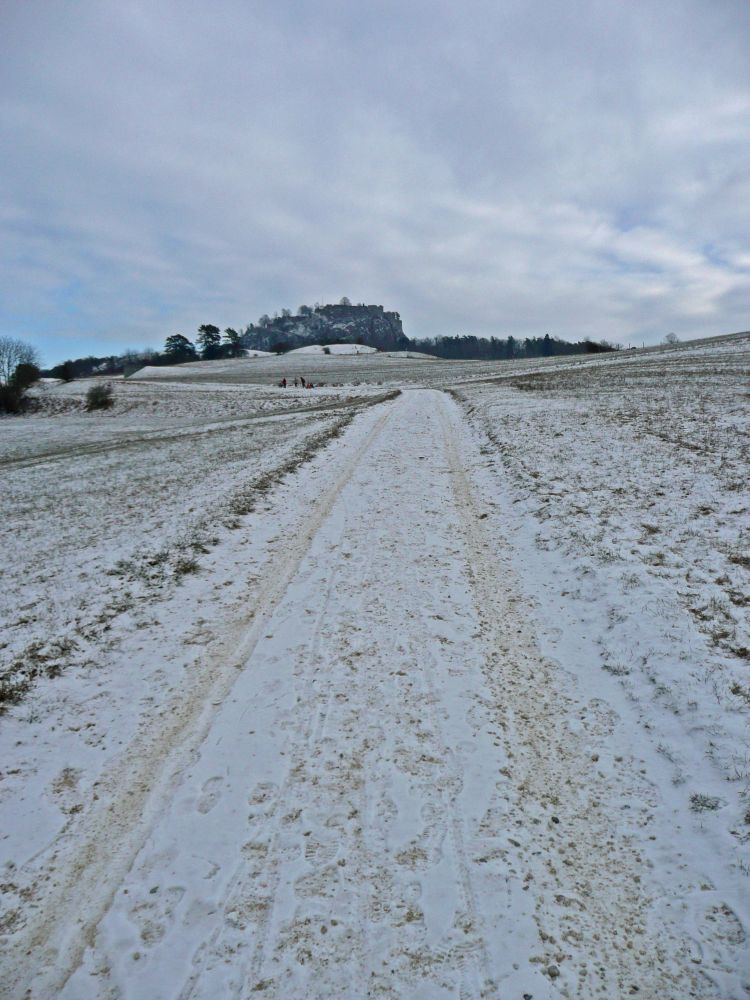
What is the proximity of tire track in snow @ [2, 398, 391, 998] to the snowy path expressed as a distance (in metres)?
0.02

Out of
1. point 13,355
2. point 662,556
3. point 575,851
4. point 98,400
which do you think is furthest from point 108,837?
point 13,355

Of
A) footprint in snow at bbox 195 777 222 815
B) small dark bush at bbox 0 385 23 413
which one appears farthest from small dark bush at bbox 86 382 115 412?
footprint in snow at bbox 195 777 222 815

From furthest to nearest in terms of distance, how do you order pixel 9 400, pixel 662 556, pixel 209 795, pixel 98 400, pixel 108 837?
pixel 9 400 → pixel 98 400 → pixel 662 556 → pixel 209 795 → pixel 108 837

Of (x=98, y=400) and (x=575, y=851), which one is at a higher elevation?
(x=98, y=400)

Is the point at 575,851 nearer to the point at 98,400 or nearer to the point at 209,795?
the point at 209,795

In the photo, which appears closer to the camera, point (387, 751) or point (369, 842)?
point (369, 842)

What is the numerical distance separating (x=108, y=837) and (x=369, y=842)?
222cm

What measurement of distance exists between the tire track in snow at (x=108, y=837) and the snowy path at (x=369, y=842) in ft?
0.06

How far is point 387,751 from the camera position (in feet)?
16.3

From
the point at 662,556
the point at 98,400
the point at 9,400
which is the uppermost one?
the point at 9,400

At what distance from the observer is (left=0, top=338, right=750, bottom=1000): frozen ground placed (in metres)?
3.39

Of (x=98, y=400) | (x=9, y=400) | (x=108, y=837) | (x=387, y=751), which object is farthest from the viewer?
(x=9, y=400)

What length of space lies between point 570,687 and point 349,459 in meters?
12.1

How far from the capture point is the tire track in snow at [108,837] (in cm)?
338
